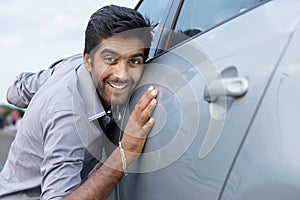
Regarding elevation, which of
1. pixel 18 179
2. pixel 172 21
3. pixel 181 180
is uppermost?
pixel 172 21

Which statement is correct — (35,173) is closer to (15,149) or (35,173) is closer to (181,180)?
(15,149)

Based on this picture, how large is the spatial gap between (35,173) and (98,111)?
39 cm

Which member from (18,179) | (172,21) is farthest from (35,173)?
(172,21)

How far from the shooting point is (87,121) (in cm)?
224

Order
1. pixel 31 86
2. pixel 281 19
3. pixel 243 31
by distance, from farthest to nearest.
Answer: pixel 31 86
pixel 243 31
pixel 281 19

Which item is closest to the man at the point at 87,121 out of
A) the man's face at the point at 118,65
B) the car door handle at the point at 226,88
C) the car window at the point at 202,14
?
the man's face at the point at 118,65

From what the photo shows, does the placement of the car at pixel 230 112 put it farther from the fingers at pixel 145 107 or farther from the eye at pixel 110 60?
the eye at pixel 110 60

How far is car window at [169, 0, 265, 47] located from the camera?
1.98 metres

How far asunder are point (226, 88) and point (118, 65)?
2.23 ft

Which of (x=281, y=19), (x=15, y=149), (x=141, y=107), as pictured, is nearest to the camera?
(x=281, y=19)

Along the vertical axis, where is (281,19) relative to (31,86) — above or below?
above

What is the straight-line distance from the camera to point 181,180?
1752 mm

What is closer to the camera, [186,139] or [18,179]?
[186,139]

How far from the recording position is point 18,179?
246 cm
